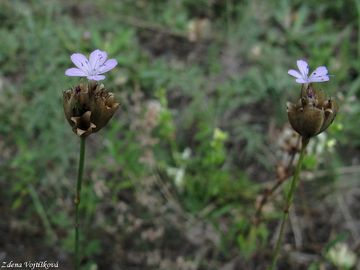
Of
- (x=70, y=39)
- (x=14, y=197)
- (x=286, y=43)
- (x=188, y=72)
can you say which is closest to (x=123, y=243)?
(x=14, y=197)

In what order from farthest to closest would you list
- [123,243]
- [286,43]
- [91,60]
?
1. [286,43]
2. [123,243]
3. [91,60]

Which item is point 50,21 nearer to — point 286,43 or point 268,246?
point 286,43

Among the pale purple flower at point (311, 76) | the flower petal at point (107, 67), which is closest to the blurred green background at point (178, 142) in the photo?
the pale purple flower at point (311, 76)

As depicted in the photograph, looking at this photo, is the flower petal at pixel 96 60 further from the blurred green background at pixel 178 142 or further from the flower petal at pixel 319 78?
the blurred green background at pixel 178 142

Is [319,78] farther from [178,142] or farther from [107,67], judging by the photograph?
[178,142]

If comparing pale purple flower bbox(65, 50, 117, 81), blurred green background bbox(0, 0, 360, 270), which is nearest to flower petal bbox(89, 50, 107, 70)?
pale purple flower bbox(65, 50, 117, 81)
